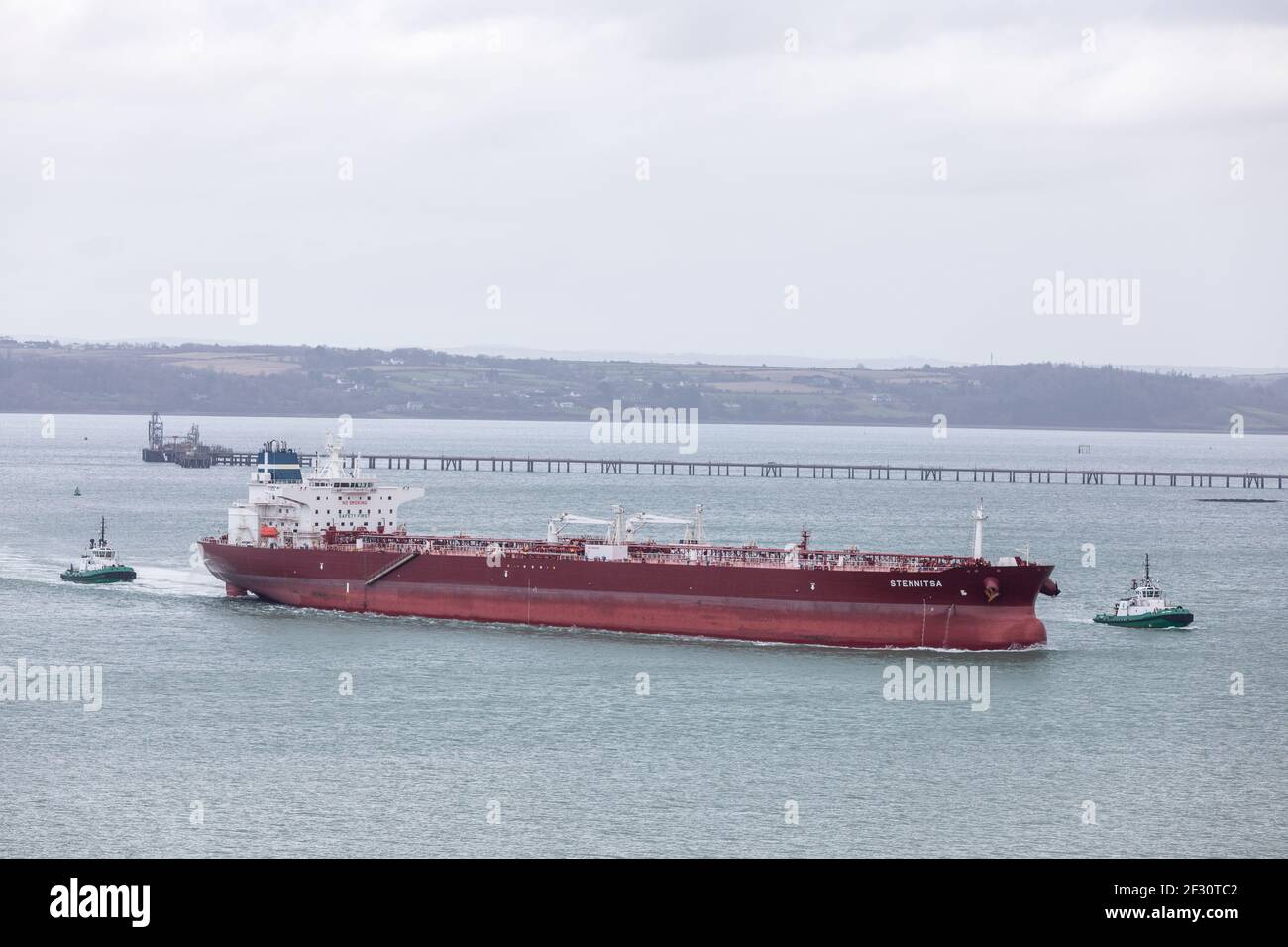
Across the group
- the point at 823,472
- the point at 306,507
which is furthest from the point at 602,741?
the point at 823,472

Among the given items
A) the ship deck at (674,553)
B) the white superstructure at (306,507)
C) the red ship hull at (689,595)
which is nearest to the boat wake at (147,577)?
the white superstructure at (306,507)

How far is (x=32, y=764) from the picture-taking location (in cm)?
3284

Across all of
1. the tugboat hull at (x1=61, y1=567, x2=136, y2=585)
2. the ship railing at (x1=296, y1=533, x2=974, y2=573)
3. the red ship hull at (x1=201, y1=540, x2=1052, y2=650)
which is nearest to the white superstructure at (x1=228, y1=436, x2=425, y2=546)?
the ship railing at (x1=296, y1=533, x2=974, y2=573)

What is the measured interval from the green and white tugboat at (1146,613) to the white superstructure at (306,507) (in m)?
25.4

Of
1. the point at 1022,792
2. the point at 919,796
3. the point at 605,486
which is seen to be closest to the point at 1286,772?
the point at 1022,792

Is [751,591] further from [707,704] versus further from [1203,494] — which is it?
[1203,494]

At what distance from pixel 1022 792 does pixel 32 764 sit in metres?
19.8

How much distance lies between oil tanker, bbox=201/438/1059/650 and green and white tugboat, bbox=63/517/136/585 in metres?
4.80

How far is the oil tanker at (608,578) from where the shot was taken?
45219 mm

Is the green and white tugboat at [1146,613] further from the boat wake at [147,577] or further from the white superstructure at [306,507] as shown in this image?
the boat wake at [147,577]

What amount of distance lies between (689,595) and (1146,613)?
52.2 feet

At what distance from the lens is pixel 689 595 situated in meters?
48.0

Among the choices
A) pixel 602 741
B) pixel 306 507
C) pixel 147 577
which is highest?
pixel 306 507

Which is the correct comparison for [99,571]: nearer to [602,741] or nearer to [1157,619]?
[602,741]
